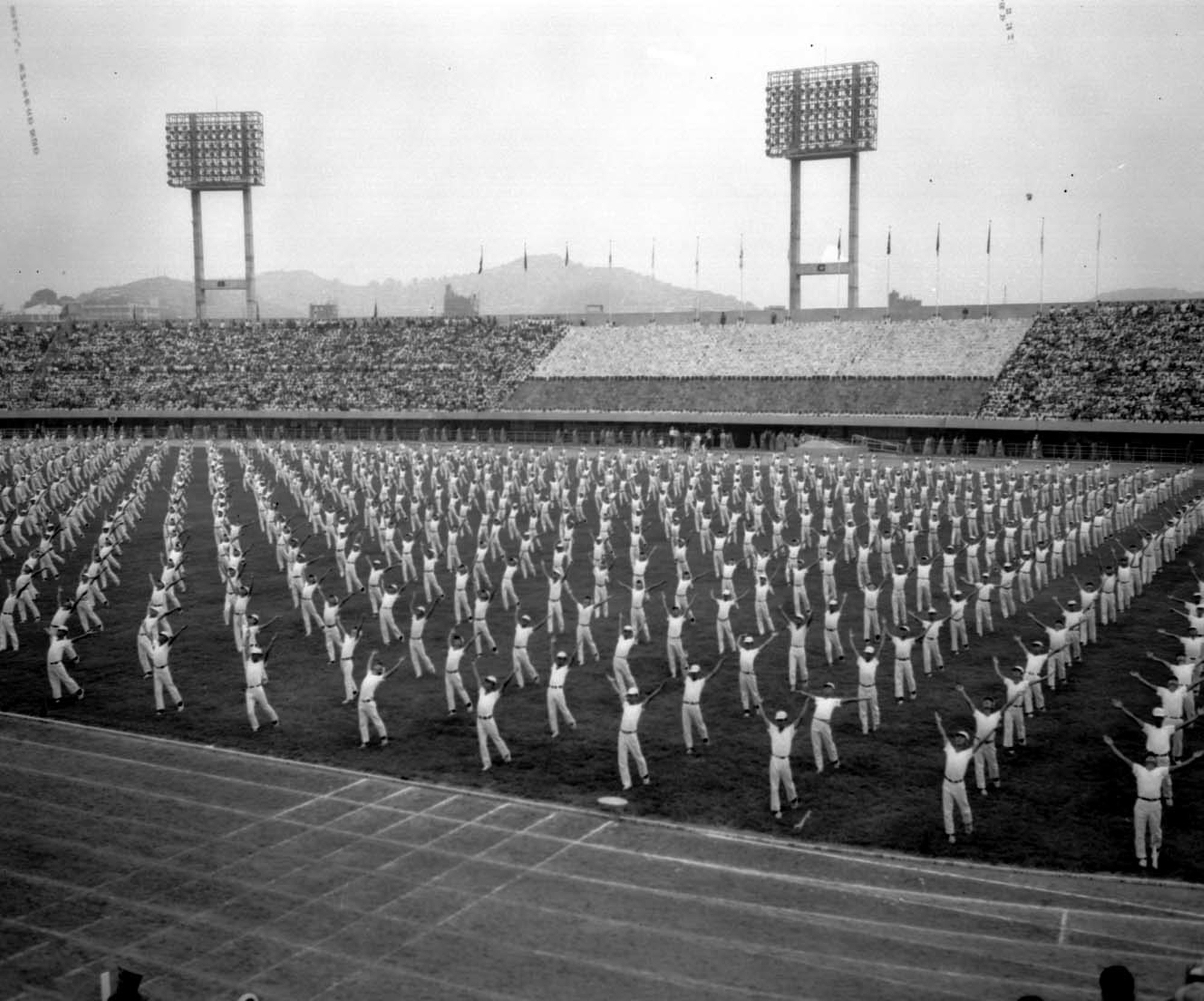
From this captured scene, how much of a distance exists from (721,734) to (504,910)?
5.10 meters

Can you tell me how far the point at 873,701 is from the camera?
14484 millimetres

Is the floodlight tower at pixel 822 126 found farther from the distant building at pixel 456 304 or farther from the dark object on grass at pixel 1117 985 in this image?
the distant building at pixel 456 304

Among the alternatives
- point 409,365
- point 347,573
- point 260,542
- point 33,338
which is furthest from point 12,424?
point 347,573

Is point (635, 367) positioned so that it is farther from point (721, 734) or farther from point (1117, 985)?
point (1117, 985)

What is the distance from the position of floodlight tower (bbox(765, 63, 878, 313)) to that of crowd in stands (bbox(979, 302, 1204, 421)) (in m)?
13.0

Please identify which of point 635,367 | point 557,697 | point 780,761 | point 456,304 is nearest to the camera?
point 780,761

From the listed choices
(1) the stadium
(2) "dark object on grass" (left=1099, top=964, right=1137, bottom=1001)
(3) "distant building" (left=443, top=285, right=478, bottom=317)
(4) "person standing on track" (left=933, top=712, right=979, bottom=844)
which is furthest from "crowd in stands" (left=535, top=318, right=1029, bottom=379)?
(3) "distant building" (left=443, top=285, right=478, bottom=317)

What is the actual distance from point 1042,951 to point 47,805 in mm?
10260

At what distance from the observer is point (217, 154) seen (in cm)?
7706

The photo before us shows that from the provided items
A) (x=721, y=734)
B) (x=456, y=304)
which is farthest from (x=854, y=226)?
(x=456, y=304)

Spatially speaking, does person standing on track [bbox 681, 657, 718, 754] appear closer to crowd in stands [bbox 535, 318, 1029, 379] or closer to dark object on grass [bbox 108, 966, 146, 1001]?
dark object on grass [bbox 108, 966, 146, 1001]

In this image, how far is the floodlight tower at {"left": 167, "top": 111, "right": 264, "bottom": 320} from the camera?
76688mm

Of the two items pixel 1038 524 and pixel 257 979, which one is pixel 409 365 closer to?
pixel 1038 524

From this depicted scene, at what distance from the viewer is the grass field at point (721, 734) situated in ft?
38.3
